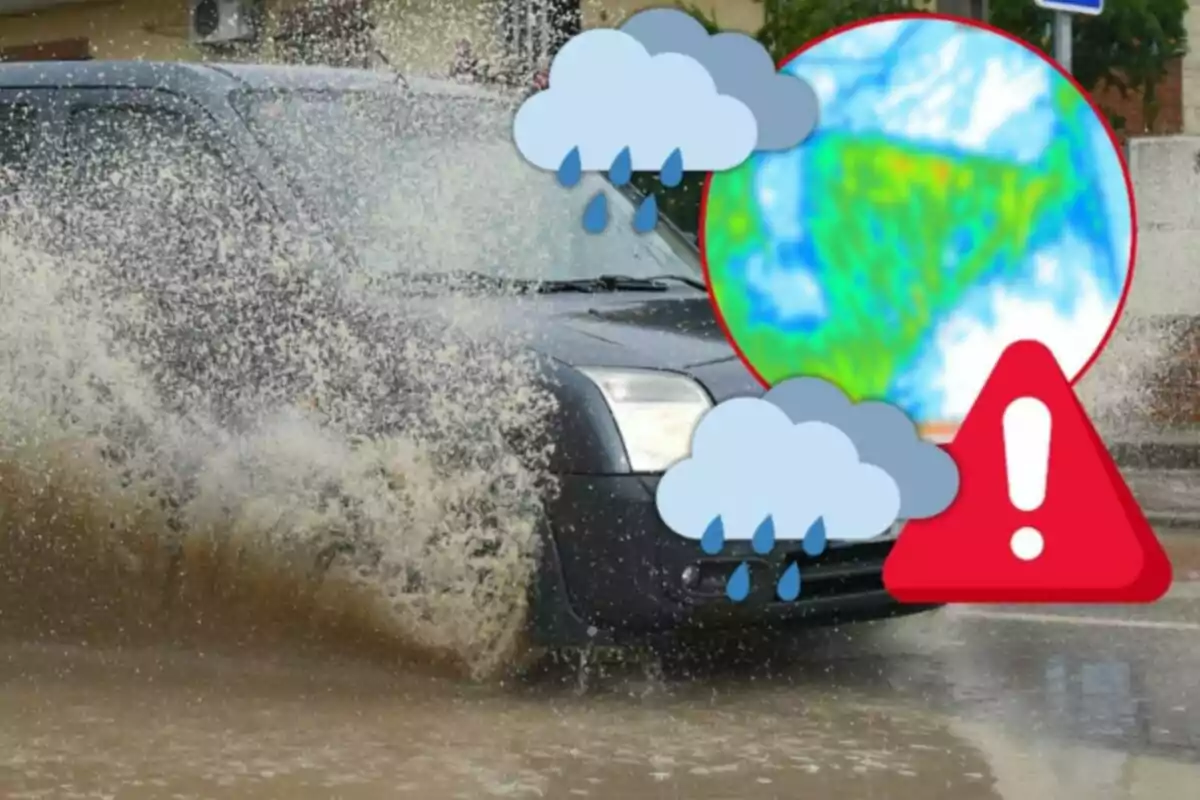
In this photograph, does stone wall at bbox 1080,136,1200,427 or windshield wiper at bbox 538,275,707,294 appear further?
stone wall at bbox 1080,136,1200,427

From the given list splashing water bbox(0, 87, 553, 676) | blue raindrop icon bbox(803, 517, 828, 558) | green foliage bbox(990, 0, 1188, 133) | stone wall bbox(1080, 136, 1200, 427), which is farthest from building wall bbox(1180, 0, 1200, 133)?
blue raindrop icon bbox(803, 517, 828, 558)

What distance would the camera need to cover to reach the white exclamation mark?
183 inches

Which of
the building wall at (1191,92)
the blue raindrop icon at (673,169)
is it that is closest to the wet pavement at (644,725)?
the blue raindrop icon at (673,169)

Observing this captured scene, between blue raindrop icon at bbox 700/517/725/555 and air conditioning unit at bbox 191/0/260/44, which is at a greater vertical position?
air conditioning unit at bbox 191/0/260/44

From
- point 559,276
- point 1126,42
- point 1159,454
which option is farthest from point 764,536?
point 1126,42

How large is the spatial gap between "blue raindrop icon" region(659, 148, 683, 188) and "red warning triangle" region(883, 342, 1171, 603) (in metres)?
0.84

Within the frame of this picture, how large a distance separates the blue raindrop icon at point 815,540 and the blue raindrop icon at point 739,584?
0.50 feet

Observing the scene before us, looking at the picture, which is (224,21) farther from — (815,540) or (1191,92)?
(815,540)

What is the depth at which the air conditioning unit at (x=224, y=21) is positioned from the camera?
44.8 ft

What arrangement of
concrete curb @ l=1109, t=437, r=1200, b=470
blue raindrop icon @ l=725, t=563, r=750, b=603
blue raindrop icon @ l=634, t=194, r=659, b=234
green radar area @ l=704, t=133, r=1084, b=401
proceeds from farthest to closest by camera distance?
concrete curb @ l=1109, t=437, r=1200, b=470, blue raindrop icon @ l=634, t=194, r=659, b=234, blue raindrop icon @ l=725, t=563, r=750, b=603, green radar area @ l=704, t=133, r=1084, b=401

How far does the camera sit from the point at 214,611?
5863mm

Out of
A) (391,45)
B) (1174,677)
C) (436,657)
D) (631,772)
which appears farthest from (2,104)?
(1174,677)

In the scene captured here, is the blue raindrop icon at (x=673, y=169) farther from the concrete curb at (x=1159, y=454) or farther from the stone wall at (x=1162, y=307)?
the stone wall at (x=1162, y=307)

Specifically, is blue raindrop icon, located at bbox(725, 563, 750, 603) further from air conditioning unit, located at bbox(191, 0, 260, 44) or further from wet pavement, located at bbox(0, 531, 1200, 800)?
air conditioning unit, located at bbox(191, 0, 260, 44)
